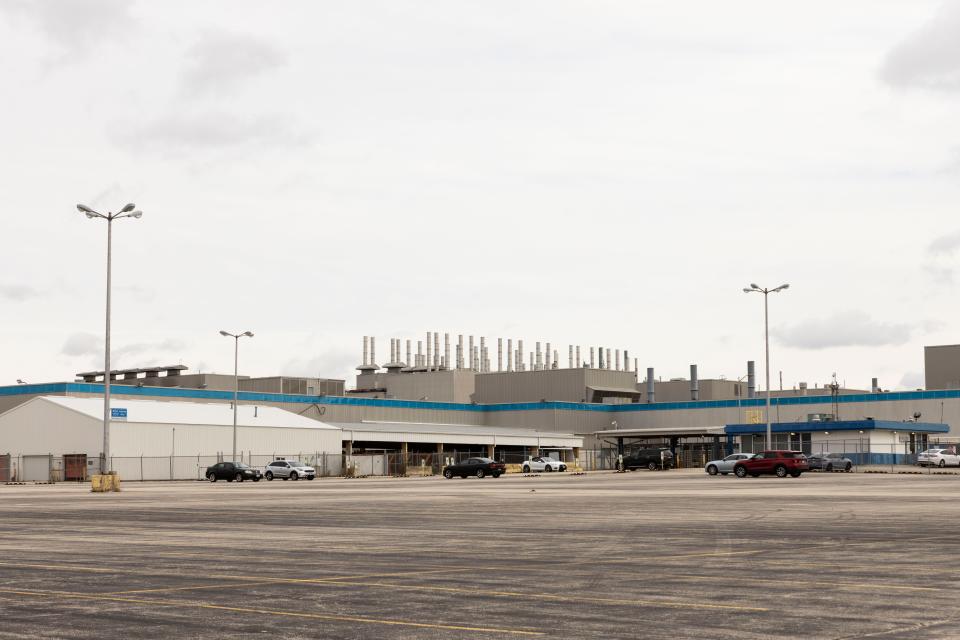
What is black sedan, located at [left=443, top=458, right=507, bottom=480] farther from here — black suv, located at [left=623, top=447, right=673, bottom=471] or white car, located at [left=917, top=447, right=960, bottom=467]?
white car, located at [left=917, top=447, right=960, bottom=467]

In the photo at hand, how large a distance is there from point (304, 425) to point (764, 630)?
306 feet

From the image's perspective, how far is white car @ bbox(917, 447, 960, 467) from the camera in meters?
91.8

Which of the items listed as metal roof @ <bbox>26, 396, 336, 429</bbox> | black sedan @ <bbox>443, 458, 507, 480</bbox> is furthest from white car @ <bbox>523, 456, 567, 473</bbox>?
black sedan @ <bbox>443, 458, 507, 480</bbox>

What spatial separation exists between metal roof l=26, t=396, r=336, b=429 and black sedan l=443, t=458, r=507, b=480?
23.1 meters

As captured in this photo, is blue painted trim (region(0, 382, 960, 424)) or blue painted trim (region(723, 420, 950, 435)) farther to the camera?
blue painted trim (region(0, 382, 960, 424))

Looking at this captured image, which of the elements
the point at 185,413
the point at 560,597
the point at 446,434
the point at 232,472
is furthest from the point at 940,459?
the point at 560,597

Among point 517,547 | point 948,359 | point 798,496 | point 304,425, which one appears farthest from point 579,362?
point 517,547

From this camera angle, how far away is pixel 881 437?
313 feet

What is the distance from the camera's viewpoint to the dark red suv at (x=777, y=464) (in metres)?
68.7

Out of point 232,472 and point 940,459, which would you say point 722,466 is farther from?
point 232,472

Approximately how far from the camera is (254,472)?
256 feet

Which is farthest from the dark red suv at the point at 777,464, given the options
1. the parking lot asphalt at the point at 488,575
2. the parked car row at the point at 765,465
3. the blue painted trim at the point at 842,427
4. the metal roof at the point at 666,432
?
the metal roof at the point at 666,432

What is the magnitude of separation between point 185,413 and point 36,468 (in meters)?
12.6

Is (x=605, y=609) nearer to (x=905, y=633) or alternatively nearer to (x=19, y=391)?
(x=905, y=633)
